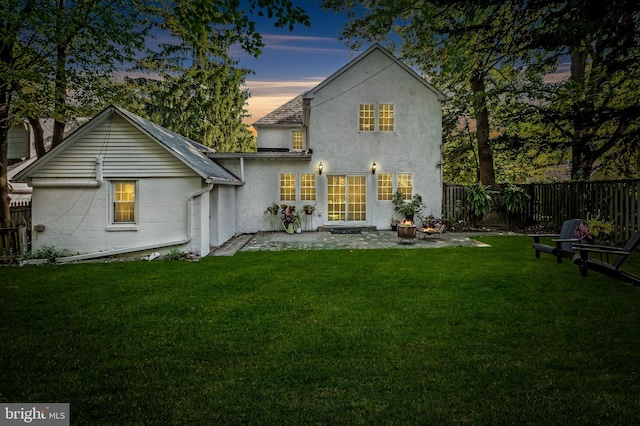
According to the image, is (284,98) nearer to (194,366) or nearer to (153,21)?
(153,21)

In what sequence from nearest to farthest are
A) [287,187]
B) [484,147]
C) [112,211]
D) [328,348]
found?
[328,348] < [112,211] < [287,187] < [484,147]

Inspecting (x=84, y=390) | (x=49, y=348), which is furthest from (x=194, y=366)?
(x=49, y=348)

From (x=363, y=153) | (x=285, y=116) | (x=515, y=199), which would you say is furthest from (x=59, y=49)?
(x=515, y=199)

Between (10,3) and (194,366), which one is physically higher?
(10,3)

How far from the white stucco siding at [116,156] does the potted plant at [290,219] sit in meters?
5.45

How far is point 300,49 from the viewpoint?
2092cm

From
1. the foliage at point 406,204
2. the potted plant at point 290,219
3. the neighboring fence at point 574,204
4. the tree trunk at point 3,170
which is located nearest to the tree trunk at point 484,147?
the neighboring fence at point 574,204

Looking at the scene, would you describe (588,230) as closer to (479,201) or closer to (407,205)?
(479,201)

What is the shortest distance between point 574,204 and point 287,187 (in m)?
11.4

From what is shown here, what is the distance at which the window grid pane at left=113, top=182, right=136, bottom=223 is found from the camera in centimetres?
1055

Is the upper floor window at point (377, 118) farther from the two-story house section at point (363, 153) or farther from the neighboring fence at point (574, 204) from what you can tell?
the neighboring fence at point (574, 204)

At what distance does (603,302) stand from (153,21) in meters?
19.3

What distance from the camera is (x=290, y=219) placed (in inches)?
588

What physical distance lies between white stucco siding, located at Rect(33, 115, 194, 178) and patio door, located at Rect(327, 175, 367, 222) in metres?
7.09
